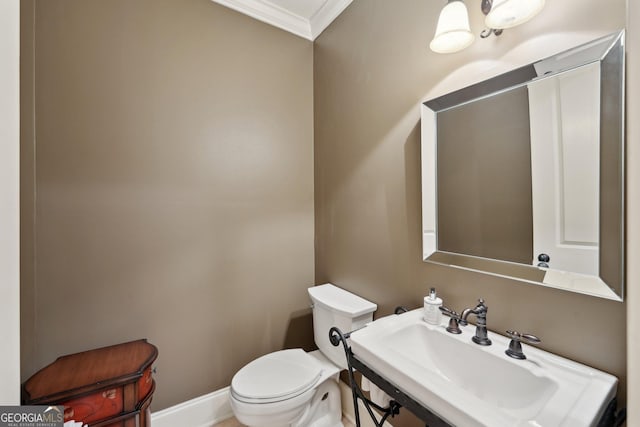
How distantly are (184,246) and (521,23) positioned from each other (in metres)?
1.87

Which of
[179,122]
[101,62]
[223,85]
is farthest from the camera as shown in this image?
[223,85]

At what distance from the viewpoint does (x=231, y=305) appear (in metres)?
1.79

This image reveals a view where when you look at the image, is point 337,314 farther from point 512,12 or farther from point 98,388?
point 512,12

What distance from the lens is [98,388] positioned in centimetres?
114

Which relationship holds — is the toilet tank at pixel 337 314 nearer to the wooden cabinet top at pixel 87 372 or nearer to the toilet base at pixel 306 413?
the toilet base at pixel 306 413

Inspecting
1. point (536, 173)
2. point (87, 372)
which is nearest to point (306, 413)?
point (87, 372)

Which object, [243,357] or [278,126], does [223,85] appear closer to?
[278,126]

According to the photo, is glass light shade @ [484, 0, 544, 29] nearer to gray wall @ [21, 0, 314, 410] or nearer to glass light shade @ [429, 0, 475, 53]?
glass light shade @ [429, 0, 475, 53]

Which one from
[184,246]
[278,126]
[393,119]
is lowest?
[184,246]

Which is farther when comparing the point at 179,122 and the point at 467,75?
the point at 179,122

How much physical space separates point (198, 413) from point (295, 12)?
274cm

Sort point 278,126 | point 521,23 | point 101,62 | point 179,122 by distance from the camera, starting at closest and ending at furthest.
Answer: point 521,23 → point 101,62 → point 179,122 → point 278,126

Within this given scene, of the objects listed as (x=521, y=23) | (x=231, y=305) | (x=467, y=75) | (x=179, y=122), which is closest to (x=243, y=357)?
(x=231, y=305)

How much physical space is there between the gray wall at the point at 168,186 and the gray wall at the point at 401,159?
0.99 ft
